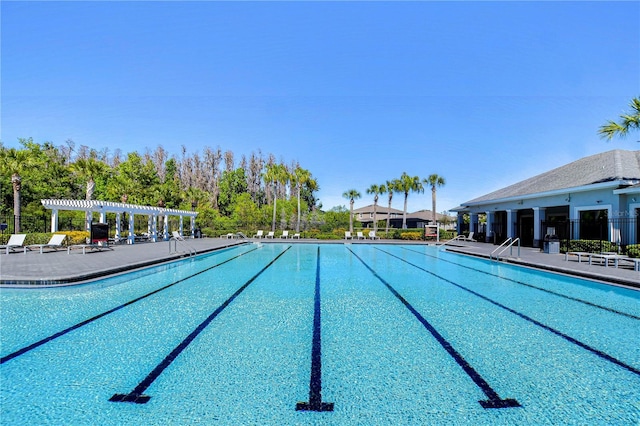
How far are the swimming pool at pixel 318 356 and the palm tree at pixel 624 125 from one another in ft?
32.7

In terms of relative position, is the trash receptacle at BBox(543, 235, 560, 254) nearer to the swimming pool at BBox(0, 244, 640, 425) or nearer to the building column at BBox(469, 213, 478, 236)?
the swimming pool at BBox(0, 244, 640, 425)

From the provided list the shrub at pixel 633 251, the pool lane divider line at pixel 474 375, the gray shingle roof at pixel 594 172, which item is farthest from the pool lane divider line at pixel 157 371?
the gray shingle roof at pixel 594 172

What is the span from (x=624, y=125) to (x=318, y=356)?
17.3 m

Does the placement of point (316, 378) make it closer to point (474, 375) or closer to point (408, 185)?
point (474, 375)

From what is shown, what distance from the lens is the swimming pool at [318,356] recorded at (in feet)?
9.25

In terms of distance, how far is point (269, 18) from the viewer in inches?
640

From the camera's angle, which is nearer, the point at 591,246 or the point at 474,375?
the point at 474,375

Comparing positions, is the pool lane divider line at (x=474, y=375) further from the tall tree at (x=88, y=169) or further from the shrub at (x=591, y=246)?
the tall tree at (x=88, y=169)

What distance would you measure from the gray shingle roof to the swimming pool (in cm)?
1075

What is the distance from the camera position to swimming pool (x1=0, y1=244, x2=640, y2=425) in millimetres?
2818

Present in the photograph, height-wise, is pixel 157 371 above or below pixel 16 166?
below

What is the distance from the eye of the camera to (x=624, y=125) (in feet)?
46.8

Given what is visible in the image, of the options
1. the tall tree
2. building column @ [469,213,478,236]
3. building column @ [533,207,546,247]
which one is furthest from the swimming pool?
building column @ [469,213,478,236]

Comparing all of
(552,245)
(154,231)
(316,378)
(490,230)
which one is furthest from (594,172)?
(154,231)
